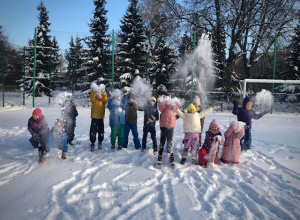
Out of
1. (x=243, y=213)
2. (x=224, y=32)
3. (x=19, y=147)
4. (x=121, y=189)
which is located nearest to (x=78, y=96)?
(x=19, y=147)

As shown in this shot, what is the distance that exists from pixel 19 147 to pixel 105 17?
49.2ft

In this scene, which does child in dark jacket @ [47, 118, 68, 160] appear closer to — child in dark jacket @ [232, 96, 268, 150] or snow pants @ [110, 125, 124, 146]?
snow pants @ [110, 125, 124, 146]

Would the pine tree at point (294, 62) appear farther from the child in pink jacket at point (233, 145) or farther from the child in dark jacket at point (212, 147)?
the child in dark jacket at point (212, 147)

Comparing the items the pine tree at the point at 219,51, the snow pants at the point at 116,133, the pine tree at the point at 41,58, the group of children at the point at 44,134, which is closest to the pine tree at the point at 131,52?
the pine tree at the point at 219,51

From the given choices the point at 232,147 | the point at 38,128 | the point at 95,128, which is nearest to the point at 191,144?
the point at 232,147

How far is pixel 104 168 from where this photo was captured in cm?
396

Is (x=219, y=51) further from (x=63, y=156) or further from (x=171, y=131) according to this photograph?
(x=63, y=156)

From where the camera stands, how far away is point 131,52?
1461 cm

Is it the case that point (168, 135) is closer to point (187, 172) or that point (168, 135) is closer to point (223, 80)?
point (187, 172)

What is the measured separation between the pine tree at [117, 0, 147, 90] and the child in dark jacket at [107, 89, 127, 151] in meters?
8.93

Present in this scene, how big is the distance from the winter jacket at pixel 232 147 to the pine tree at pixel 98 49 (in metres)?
12.5

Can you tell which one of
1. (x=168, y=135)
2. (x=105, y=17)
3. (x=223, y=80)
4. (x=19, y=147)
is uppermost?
(x=105, y=17)

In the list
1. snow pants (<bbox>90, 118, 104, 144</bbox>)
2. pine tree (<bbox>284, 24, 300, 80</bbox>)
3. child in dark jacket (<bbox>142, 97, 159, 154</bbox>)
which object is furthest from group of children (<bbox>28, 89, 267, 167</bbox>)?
pine tree (<bbox>284, 24, 300, 80</bbox>)

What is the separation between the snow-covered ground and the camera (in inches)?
102
